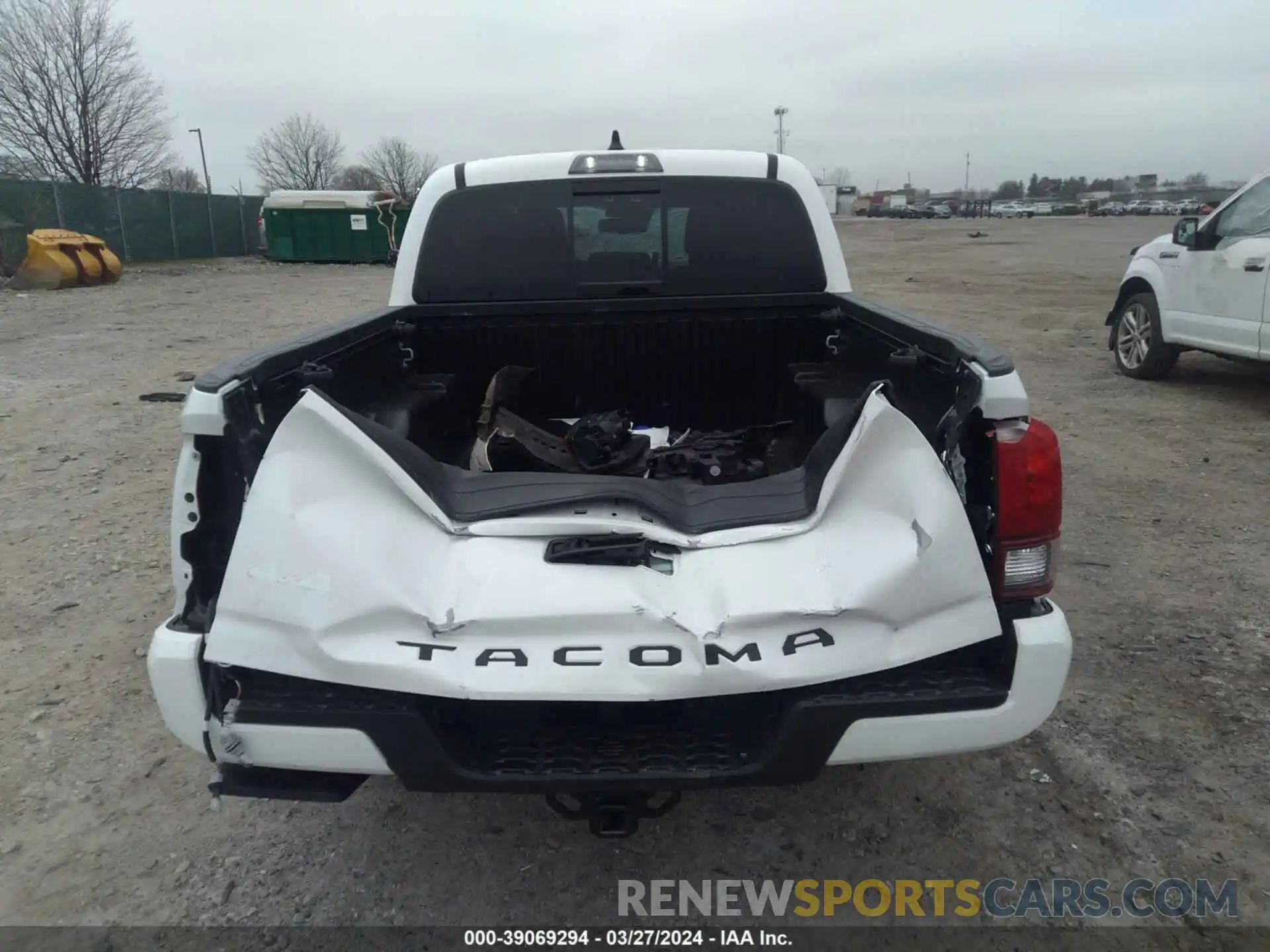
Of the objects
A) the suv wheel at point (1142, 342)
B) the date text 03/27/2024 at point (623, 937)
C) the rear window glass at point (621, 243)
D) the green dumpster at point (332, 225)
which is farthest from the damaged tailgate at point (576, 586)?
the green dumpster at point (332, 225)

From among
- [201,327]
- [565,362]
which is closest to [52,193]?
[201,327]

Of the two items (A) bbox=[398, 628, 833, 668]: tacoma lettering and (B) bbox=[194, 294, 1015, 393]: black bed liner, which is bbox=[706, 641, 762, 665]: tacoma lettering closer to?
(A) bbox=[398, 628, 833, 668]: tacoma lettering

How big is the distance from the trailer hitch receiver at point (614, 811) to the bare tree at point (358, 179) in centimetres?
6444

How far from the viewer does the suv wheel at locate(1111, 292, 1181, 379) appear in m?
8.53

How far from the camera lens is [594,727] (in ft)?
6.79

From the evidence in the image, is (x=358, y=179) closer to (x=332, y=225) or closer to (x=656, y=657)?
(x=332, y=225)

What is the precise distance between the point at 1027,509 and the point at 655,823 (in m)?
1.49

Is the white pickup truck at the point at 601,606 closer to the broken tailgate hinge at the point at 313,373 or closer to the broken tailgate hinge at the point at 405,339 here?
the broken tailgate hinge at the point at 313,373

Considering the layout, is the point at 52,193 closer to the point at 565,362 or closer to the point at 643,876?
the point at 565,362

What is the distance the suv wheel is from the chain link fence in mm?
22931

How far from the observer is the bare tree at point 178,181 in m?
40.8

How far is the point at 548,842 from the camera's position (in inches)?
106

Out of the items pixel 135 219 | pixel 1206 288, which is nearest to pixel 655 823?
pixel 1206 288

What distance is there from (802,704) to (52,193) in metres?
27.6
